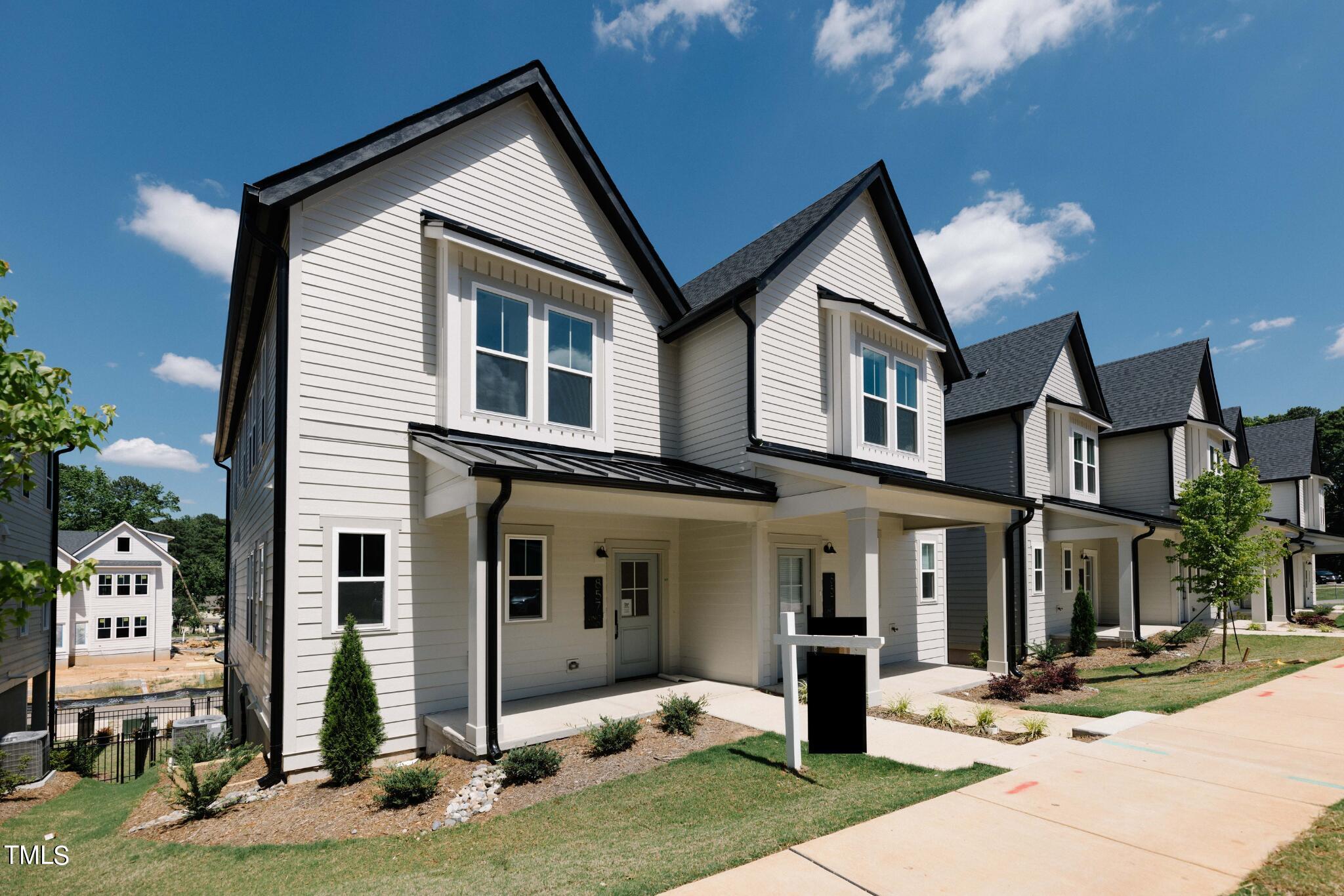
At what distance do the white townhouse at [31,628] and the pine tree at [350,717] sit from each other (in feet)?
31.6

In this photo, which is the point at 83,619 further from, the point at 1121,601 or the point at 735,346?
the point at 1121,601

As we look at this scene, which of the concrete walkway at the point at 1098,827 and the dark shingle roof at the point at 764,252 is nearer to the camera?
the concrete walkway at the point at 1098,827

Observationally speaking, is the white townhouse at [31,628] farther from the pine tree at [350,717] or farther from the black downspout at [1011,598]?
the black downspout at [1011,598]

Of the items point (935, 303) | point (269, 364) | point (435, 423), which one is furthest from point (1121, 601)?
point (269, 364)

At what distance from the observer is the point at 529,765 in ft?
24.6

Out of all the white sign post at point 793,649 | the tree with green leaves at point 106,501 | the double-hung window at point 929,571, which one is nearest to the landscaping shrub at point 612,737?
the white sign post at point 793,649

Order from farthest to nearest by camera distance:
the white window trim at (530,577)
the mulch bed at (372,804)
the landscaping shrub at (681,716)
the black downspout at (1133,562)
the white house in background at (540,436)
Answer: the black downspout at (1133,562) → the white window trim at (530,577) → the white house in background at (540,436) → the landscaping shrub at (681,716) → the mulch bed at (372,804)

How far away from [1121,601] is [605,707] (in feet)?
50.6

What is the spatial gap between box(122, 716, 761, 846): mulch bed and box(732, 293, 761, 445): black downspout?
4.85m

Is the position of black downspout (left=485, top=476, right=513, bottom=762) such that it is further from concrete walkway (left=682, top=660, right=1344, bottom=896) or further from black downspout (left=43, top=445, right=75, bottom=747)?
black downspout (left=43, top=445, right=75, bottom=747)

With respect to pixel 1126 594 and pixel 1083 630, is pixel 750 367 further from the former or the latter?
pixel 1126 594

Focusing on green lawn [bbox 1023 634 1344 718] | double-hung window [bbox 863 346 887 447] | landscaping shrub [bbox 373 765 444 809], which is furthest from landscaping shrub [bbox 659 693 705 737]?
double-hung window [bbox 863 346 887 447]

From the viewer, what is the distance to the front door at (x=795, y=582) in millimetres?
12539

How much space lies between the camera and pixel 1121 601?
18672 millimetres
